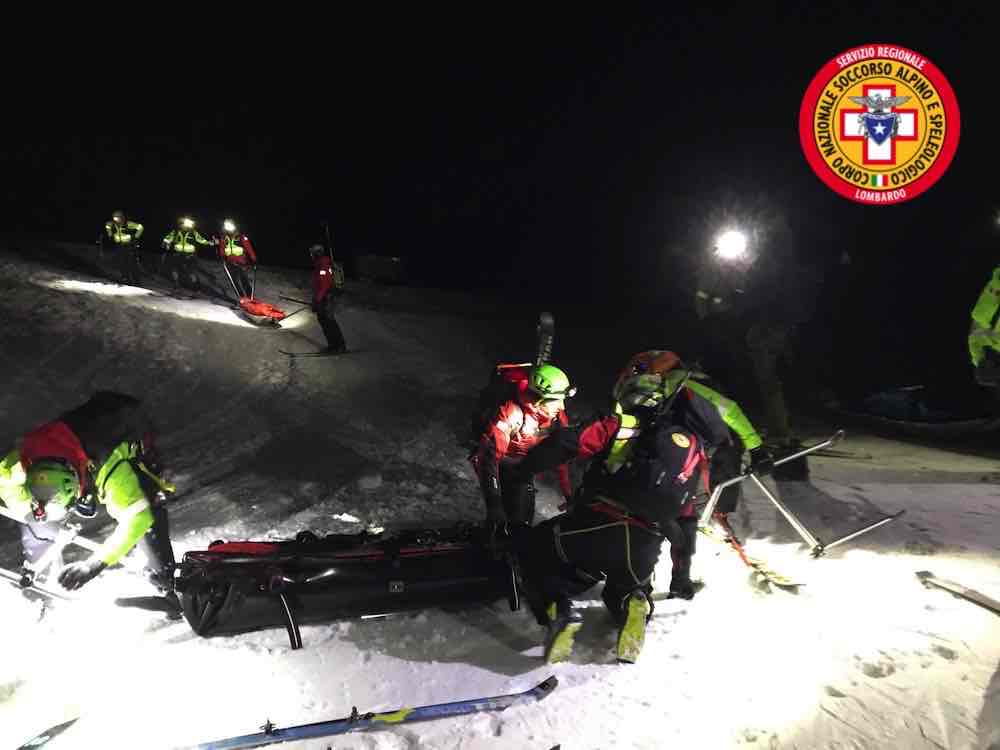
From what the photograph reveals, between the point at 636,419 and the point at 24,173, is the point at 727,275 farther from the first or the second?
the point at 24,173

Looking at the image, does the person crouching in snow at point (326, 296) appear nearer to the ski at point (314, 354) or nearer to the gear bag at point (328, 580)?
the ski at point (314, 354)

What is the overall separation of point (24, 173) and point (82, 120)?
5281 mm

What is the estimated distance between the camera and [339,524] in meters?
5.82

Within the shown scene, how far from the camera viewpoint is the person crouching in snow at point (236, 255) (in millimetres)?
14016

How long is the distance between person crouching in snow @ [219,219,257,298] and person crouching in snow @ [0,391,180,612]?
10.7 meters

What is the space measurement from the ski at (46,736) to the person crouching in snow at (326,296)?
8.52 meters

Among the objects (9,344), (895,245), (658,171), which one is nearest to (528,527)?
(9,344)

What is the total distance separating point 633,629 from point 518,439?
186cm

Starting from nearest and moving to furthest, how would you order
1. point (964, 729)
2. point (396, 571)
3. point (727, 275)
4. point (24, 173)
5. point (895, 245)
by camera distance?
point (964, 729) < point (396, 571) < point (727, 275) < point (895, 245) < point (24, 173)

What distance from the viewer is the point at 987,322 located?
474 centimetres

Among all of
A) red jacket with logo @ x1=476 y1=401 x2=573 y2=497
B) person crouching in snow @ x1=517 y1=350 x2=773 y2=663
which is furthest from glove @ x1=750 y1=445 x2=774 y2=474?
red jacket with logo @ x1=476 y1=401 x2=573 y2=497

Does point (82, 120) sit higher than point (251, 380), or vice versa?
point (82, 120)

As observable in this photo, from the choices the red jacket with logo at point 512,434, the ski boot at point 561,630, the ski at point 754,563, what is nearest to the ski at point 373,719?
the ski boot at point 561,630

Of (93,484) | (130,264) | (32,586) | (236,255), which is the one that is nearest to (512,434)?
(93,484)
